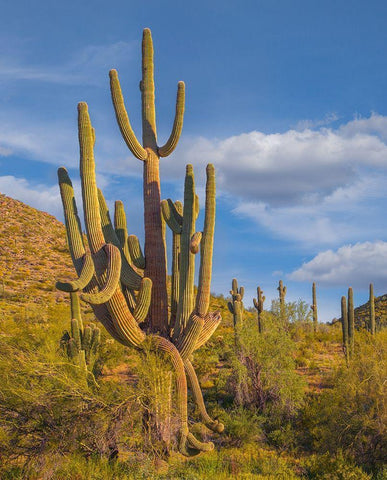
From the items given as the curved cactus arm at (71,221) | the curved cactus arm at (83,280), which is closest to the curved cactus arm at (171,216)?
the curved cactus arm at (71,221)

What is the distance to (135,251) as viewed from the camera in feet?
41.0

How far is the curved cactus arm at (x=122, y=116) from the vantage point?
12.6 m

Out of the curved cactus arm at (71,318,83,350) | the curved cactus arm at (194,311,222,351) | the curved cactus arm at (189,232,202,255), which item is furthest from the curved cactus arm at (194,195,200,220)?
the curved cactus arm at (71,318,83,350)

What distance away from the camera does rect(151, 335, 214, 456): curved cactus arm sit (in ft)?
37.6

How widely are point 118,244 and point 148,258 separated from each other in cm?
88

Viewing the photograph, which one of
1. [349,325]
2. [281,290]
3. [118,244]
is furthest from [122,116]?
[281,290]

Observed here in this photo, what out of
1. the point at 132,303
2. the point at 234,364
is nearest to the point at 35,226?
the point at 234,364

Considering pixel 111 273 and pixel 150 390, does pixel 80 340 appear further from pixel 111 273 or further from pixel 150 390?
pixel 111 273

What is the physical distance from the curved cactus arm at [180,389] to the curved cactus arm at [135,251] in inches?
81.5

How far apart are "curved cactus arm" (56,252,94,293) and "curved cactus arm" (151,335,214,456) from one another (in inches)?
95.0

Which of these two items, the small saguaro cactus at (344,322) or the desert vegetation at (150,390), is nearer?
the desert vegetation at (150,390)

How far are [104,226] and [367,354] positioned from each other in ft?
30.2

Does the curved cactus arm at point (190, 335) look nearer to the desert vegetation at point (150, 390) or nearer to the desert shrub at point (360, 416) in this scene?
the desert vegetation at point (150, 390)

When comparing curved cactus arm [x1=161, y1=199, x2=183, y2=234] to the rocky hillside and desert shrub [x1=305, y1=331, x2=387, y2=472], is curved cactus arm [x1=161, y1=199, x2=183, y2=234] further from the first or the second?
the rocky hillside
